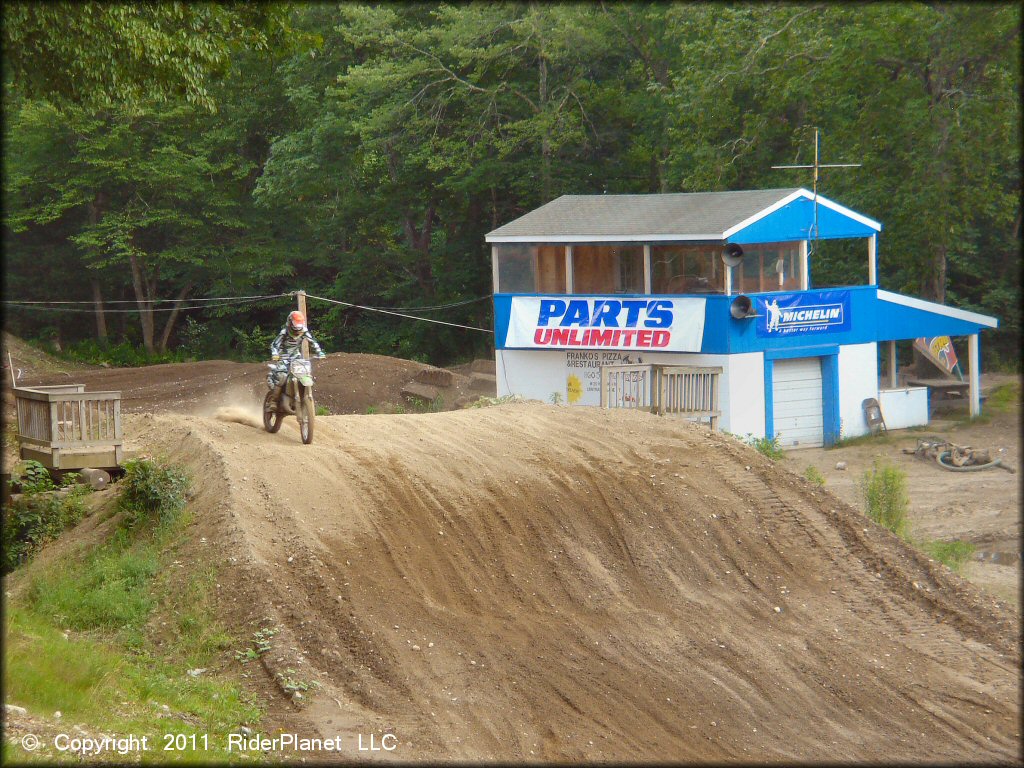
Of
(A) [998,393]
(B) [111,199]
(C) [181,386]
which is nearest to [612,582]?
(C) [181,386]

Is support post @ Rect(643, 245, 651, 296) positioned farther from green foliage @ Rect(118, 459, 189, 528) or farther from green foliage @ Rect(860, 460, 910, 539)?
green foliage @ Rect(118, 459, 189, 528)

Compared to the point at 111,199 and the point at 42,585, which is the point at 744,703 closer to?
the point at 42,585

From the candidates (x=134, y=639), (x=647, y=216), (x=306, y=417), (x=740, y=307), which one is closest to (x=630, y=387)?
(x=740, y=307)

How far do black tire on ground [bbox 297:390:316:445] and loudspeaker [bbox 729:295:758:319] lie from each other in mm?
13515

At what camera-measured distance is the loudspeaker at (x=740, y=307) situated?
2561 centimetres

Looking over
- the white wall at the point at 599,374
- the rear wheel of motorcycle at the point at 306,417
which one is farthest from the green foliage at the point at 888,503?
the rear wheel of motorcycle at the point at 306,417

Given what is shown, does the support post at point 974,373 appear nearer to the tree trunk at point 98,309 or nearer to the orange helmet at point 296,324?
the orange helmet at point 296,324

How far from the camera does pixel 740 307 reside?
1011 inches

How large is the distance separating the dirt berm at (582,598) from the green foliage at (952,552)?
9.19 feet

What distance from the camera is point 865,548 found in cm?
1538

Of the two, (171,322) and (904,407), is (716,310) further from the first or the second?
(171,322)

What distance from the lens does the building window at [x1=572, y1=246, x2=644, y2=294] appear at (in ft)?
90.0

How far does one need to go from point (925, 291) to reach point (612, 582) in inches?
1050

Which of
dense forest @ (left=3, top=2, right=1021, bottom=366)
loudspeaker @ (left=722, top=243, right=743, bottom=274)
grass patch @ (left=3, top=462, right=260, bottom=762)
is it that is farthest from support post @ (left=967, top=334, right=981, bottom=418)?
grass patch @ (left=3, top=462, right=260, bottom=762)
